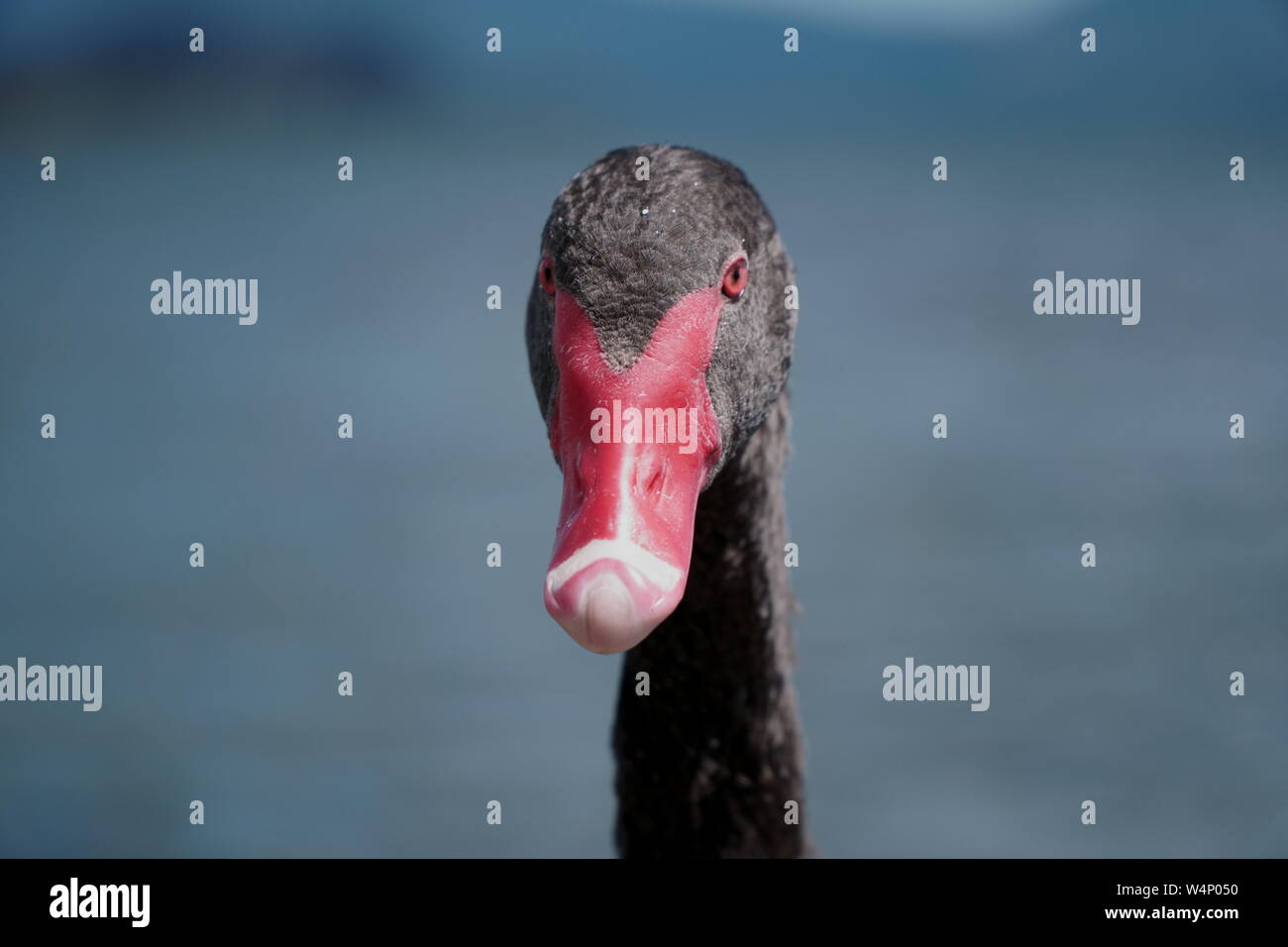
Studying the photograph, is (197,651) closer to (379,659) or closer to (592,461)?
(379,659)

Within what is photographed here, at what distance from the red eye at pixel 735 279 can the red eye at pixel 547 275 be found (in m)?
0.31

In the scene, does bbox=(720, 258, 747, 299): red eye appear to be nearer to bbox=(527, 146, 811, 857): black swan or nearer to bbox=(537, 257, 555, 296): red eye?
bbox=(527, 146, 811, 857): black swan

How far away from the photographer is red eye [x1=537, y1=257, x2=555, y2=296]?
2.28 meters

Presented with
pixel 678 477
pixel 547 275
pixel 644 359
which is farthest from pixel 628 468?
pixel 547 275

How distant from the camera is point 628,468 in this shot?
197 centimetres

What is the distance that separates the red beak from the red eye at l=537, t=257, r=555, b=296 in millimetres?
69

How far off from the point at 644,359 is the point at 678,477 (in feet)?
0.75

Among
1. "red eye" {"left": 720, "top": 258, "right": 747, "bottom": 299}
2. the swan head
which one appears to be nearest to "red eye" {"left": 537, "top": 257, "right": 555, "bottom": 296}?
the swan head

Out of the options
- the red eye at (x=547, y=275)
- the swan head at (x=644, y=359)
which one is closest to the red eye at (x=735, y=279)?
the swan head at (x=644, y=359)

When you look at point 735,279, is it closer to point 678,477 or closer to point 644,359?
point 644,359

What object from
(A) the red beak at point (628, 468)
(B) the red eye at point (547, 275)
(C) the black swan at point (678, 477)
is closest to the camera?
(A) the red beak at point (628, 468)

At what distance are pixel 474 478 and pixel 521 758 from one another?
2.12 metres

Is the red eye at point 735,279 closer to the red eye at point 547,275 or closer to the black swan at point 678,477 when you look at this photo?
the black swan at point 678,477

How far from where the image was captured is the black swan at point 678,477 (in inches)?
76.7
